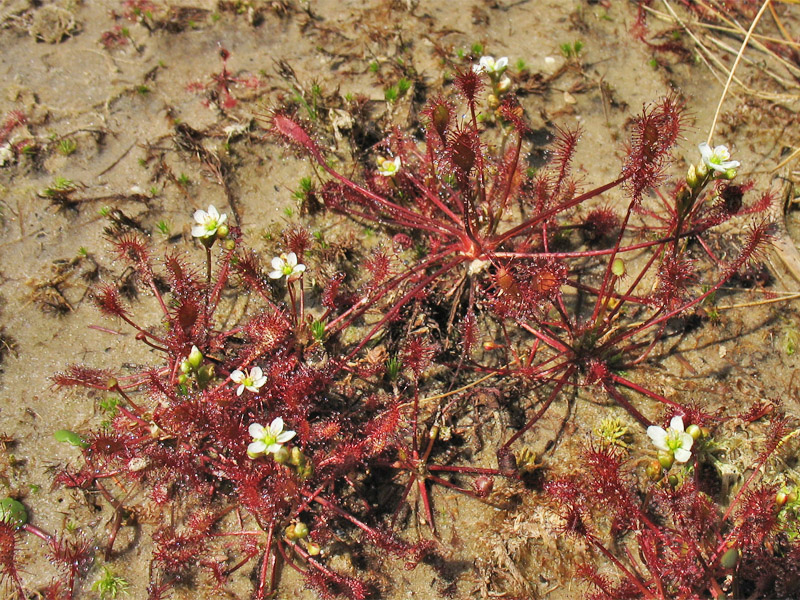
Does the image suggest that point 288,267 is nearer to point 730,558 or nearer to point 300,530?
point 300,530

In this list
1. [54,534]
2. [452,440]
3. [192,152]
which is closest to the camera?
[54,534]

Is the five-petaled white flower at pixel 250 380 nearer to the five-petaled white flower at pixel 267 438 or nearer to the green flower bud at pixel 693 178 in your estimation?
the five-petaled white flower at pixel 267 438

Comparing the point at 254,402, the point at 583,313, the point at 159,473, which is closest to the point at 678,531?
the point at 583,313

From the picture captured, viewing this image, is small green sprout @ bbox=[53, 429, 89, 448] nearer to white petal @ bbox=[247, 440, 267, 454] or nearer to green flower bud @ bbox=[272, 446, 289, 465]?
white petal @ bbox=[247, 440, 267, 454]

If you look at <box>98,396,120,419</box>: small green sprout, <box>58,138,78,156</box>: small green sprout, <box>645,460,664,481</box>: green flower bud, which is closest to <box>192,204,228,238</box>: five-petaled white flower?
<box>98,396,120,419</box>: small green sprout

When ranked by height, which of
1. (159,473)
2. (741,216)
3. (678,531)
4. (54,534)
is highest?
(741,216)

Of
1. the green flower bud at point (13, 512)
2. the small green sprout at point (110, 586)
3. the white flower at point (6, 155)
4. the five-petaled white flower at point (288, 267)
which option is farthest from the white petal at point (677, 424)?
the white flower at point (6, 155)

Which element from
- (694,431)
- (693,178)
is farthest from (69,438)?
(693,178)

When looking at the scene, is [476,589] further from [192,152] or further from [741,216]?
[192,152]
